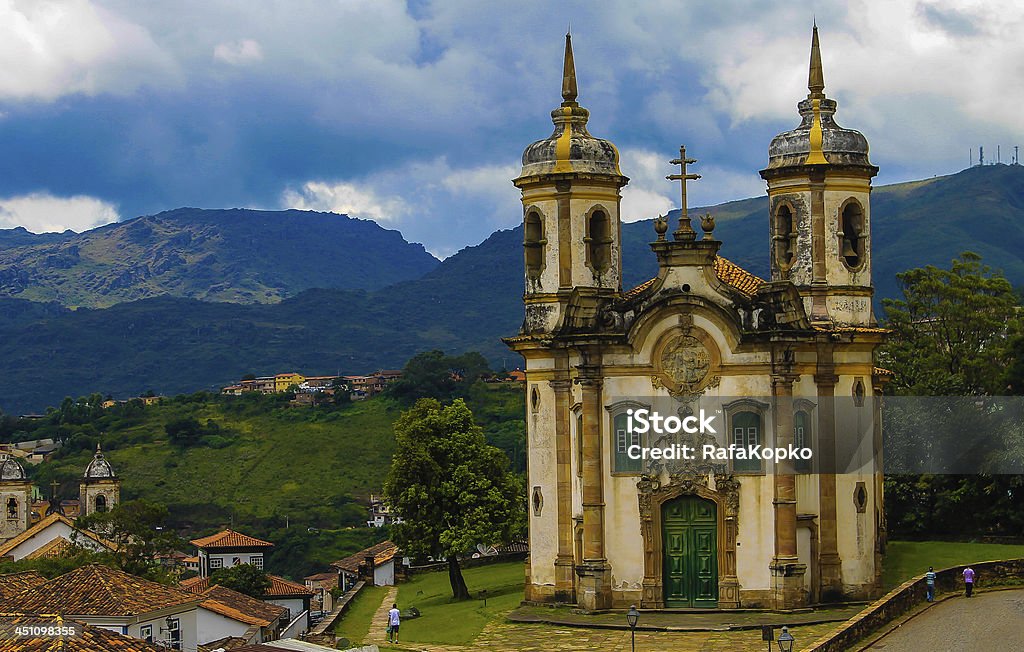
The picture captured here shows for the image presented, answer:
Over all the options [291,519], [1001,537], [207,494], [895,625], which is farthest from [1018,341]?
[207,494]

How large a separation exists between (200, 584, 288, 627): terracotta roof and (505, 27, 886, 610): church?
15762 mm

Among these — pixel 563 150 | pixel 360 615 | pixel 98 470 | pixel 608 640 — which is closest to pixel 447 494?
pixel 360 615

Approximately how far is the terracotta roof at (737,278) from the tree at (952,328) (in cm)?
1330

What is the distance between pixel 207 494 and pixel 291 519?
11.5 m

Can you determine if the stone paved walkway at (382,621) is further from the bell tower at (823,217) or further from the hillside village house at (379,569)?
the bell tower at (823,217)

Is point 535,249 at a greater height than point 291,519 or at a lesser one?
greater

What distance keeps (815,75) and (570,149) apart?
18.9 feet

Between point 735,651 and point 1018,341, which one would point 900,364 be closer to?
point 1018,341

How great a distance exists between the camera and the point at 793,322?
35.7 m

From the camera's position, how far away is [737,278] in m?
39.1

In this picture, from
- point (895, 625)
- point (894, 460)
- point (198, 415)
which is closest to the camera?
point (895, 625)

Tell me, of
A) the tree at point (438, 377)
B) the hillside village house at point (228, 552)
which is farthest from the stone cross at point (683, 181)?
the tree at point (438, 377)

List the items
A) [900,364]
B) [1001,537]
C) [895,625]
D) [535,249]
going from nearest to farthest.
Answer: [895,625], [535,249], [1001,537], [900,364]

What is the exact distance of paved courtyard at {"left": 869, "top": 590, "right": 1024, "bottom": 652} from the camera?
28641mm
